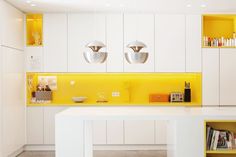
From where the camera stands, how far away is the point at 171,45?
248 inches

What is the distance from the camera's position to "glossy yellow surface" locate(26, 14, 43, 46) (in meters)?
6.41

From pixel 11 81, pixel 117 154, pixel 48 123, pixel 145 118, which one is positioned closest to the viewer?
pixel 145 118

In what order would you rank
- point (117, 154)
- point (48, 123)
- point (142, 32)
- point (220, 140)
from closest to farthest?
point (220, 140), point (117, 154), point (48, 123), point (142, 32)

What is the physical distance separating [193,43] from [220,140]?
253cm

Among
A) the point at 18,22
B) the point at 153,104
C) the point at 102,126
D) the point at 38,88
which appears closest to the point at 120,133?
the point at 102,126

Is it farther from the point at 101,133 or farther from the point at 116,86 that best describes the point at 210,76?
the point at 101,133

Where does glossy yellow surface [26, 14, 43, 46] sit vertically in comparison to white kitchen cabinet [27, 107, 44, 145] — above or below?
above

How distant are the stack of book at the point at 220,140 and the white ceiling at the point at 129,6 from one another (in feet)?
7.29

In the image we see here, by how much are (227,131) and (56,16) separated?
3.74 m

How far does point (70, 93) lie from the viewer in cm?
671

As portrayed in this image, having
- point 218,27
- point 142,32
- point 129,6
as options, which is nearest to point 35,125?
point 142,32

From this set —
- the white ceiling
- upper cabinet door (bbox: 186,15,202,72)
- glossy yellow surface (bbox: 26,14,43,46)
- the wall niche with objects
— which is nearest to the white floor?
upper cabinet door (bbox: 186,15,202,72)

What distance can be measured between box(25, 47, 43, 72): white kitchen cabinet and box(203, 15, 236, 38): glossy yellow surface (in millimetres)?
3250

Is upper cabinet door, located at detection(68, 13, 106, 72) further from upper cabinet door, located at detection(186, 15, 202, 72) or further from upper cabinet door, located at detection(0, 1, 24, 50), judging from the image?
upper cabinet door, located at detection(186, 15, 202, 72)
